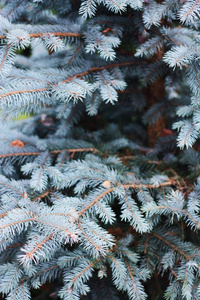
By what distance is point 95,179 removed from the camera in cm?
115

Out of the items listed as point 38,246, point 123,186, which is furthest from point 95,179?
point 38,246

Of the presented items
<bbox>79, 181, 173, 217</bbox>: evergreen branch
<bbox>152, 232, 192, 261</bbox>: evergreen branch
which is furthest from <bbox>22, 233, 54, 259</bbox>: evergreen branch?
<bbox>152, 232, 192, 261</bbox>: evergreen branch

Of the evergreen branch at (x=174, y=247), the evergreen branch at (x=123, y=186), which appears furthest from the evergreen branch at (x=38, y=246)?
the evergreen branch at (x=174, y=247)

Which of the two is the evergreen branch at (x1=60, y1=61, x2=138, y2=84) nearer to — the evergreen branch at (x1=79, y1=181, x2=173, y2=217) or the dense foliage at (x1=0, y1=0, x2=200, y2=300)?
the dense foliage at (x1=0, y1=0, x2=200, y2=300)

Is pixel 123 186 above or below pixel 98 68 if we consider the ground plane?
below

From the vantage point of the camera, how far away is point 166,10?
117 centimetres

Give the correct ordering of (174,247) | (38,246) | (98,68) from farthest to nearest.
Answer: (98,68), (174,247), (38,246)

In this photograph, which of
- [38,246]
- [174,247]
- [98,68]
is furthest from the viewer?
[98,68]

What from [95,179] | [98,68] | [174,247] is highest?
[98,68]

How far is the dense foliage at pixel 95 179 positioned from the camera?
0.97 meters

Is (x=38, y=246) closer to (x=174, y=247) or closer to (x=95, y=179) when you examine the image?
(x=95, y=179)

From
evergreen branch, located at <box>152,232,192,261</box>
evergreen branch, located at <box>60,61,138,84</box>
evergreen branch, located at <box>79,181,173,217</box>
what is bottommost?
evergreen branch, located at <box>152,232,192,261</box>

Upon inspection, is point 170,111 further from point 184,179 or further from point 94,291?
point 94,291

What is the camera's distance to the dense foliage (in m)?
0.97
